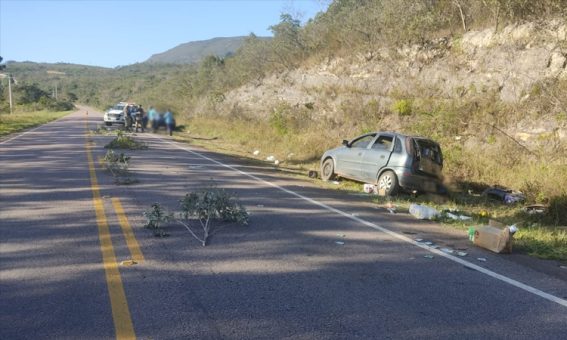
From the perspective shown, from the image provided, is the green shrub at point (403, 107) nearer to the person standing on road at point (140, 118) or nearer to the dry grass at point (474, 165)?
the dry grass at point (474, 165)

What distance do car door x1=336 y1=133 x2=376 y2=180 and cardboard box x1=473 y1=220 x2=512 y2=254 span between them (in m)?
5.62

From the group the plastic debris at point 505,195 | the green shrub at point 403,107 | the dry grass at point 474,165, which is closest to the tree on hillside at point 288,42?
the dry grass at point 474,165

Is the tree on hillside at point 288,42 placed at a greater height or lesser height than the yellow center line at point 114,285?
greater

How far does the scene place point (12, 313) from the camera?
14.3ft

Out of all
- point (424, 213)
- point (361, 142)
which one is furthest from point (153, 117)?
point (424, 213)

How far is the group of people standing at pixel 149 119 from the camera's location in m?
29.4

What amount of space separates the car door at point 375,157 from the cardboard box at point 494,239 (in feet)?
15.6

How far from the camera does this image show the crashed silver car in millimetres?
11422

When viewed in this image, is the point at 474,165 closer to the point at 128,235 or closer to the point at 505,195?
the point at 505,195

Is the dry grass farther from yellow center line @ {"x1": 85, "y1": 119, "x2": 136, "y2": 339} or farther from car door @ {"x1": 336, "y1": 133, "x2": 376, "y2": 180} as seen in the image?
yellow center line @ {"x1": 85, "y1": 119, "x2": 136, "y2": 339}

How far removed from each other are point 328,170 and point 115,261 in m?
8.93

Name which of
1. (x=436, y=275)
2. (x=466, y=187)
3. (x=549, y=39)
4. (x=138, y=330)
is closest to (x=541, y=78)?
(x=549, y=39)

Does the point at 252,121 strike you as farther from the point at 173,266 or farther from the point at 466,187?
the point at 173,266

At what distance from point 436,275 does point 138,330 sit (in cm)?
333
